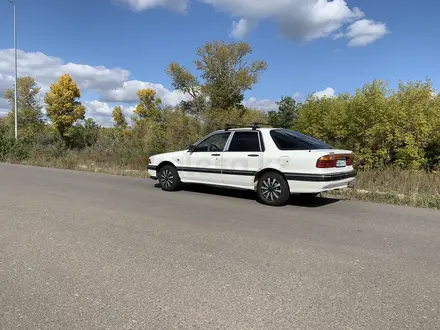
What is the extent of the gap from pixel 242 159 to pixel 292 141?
3.87ft

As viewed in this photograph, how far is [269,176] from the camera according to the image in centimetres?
822

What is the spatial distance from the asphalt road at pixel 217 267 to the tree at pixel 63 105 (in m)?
37.3

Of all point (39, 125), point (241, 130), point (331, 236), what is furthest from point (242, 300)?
point (39, 125)

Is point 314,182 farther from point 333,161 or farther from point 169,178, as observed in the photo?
point 169,178

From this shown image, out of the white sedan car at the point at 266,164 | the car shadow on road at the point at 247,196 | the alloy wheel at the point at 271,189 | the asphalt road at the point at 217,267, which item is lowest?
the asphalt road at the point at 217,267

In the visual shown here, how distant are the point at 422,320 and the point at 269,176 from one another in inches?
204

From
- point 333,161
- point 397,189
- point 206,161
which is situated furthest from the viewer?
point 397,189

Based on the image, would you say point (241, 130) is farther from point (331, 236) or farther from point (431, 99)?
point (431, 99)

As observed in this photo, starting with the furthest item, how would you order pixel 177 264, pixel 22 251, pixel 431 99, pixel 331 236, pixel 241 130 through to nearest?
pixel 431 99 < pixel 241 130 < pixel 331 236 < pixel 22 251 < pixel 177 264

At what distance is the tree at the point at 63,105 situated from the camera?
1670 inches

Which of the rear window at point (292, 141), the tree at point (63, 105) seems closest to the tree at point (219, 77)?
the tree at point (63, 105)

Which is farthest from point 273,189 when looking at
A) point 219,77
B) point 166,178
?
point 219,77

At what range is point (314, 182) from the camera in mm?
7605

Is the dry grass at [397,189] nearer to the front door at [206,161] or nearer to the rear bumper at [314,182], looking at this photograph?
the rear bumper at [314,182]
